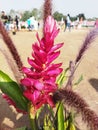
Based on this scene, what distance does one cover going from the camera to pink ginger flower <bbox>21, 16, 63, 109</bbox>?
1.46 metres

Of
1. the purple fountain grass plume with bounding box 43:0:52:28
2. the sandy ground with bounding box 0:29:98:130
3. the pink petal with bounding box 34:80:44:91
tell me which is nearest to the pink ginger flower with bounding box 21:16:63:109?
the pink petal with bounding box 34:80:44:91

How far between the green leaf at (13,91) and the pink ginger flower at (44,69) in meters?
0.18

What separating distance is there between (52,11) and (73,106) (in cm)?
53

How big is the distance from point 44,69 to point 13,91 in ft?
1.48

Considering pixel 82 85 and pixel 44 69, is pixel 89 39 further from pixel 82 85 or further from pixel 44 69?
pixel 82 85

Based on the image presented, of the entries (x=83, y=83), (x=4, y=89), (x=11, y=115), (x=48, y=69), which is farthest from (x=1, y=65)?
(x=48, y=69)

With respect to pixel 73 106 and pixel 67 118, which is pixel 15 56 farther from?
pixel 67 118

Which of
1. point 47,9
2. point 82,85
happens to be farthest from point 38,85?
point 82,85

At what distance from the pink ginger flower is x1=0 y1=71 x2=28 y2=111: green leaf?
0.18m

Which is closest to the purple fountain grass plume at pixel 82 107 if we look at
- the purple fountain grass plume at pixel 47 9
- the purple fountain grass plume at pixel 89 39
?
the purple fountain grass plume at pixel 47 9

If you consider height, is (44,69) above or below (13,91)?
above

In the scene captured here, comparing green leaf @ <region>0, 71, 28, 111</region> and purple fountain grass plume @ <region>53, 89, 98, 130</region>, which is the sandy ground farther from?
purple fountain grass plume @ <region>53, 89, 98, 130</region>

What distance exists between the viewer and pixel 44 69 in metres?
1.55

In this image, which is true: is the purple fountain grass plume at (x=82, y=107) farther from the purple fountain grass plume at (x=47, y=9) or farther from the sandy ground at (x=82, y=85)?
the sandy ground at (x=82, y=85)
